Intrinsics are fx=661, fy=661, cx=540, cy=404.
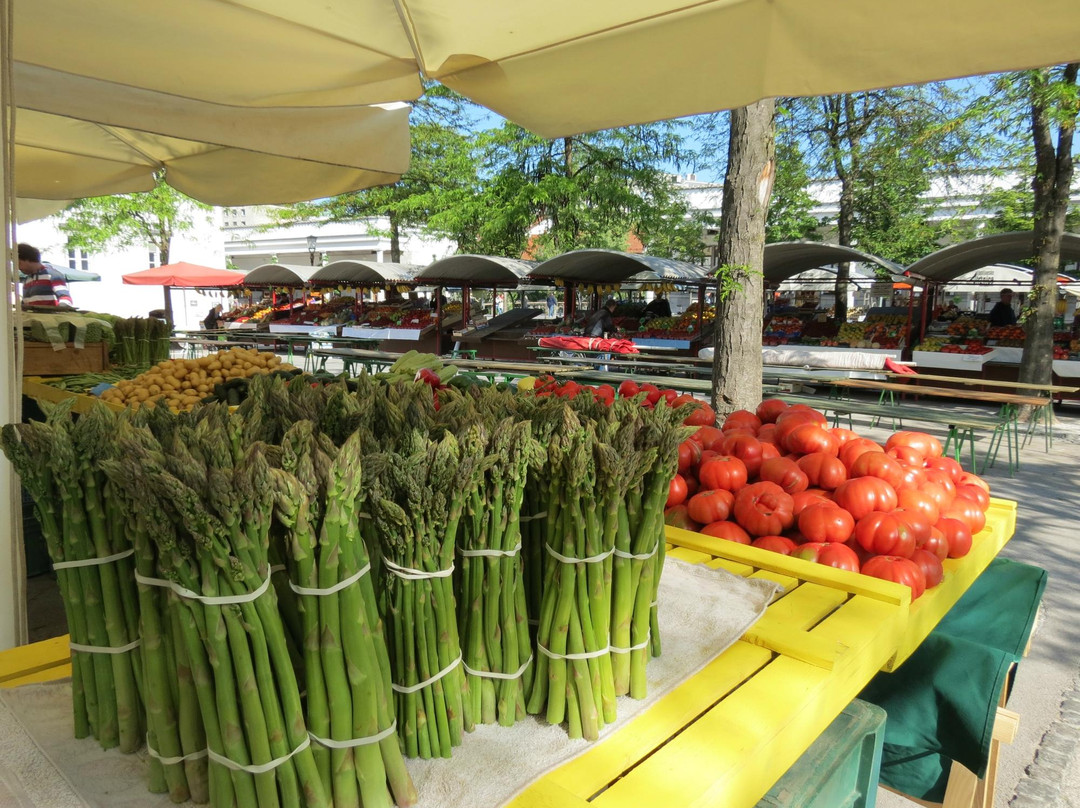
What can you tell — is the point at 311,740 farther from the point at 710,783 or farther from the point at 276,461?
the point at 710,783

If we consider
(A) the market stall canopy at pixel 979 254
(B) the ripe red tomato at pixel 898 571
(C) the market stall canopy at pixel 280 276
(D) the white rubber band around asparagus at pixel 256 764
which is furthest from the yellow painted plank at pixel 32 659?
(C) the market stall canopy at pixel 280 276

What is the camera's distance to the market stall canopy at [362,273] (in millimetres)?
Answer: 22688

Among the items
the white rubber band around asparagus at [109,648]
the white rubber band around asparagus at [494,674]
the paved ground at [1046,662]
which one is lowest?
the paved ground at [1046,662]

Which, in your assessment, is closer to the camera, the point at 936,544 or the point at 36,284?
the point at 936,544

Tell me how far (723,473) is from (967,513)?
41.5 inches

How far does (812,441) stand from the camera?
3043 mm

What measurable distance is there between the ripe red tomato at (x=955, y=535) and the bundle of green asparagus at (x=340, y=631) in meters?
2.36

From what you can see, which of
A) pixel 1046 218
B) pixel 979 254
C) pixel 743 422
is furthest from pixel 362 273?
pixel 743 422

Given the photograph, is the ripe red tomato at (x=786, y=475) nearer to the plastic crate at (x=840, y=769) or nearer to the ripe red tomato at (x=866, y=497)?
the ripe red tomato at (x=866, y=497)

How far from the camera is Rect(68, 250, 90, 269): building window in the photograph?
30.9 metres

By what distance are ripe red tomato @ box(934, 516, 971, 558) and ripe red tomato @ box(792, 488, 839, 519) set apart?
0.44 metres

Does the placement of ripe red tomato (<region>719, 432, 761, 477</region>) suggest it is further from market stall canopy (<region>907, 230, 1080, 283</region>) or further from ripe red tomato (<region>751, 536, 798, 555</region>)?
market stall canopy (<region>907, 230, 1080, 283</region>)

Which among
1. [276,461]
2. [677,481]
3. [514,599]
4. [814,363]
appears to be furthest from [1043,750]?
[814,363]

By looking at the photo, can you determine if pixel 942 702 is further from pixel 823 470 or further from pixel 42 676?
→ pixel 42 676
